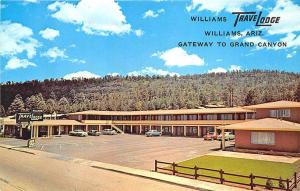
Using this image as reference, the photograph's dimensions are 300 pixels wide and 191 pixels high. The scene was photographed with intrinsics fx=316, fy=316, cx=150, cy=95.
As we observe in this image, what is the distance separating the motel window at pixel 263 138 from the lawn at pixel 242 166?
16.9 feet

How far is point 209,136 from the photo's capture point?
151ft

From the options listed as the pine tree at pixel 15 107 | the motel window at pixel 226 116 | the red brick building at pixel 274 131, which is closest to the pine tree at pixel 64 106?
the pine tree at pixel 15 107

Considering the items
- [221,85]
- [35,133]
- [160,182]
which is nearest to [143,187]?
[160,182]

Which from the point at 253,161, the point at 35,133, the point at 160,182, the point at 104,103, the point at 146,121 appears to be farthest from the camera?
the point at 104,103

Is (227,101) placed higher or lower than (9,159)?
higher

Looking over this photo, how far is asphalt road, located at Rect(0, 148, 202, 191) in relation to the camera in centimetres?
1755

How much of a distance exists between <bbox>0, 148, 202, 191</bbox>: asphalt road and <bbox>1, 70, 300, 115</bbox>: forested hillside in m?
82.2

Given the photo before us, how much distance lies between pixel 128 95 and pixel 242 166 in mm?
145129

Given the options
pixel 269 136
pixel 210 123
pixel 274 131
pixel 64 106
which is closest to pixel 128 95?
pixel 64 106

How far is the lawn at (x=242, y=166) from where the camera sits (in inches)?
824

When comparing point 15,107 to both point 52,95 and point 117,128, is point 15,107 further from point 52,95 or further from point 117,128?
point 117,128

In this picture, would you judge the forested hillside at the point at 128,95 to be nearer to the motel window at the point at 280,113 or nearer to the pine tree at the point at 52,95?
the pine tree at the point at 52,95

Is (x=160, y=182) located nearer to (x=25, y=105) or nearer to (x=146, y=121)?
(x=146, y=121)

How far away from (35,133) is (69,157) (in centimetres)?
2970
